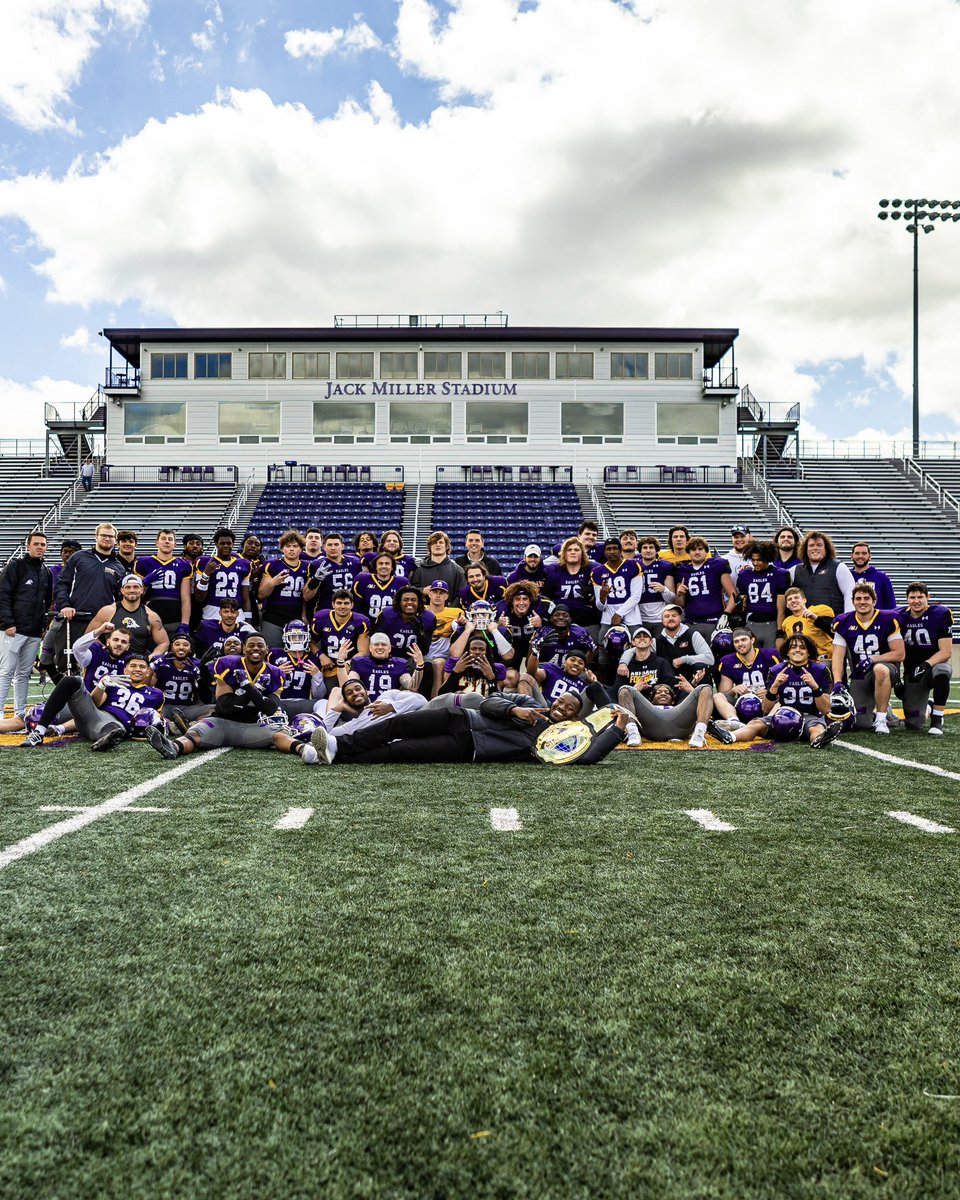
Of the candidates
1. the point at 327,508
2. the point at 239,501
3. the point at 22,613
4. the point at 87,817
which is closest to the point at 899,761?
the point at 87,817

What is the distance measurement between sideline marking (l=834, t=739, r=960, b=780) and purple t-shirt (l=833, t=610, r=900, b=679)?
3.63 ft

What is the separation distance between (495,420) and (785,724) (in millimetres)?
22724

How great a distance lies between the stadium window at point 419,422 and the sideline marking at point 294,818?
25118mm

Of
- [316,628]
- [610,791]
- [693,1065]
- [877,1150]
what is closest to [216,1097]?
[693,1065]

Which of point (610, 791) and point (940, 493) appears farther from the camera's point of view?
point (940, 493)

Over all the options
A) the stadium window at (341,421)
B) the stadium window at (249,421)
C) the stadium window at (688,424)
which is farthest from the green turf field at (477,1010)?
the stadium window at (249,421)

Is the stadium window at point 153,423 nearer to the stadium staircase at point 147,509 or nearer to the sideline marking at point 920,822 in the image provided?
the stadium staircase at point 147,509

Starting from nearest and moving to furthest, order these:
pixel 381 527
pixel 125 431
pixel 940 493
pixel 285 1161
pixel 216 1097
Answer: pixel 285 1161 < pixel 216 1097 < pixel 381 527 < pixel 940 493 < pixel 125 431

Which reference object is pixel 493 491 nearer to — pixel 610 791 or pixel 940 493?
pixel 940 493

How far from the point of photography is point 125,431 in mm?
29000

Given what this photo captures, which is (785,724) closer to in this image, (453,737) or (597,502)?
(453,737)

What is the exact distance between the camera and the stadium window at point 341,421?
1140 inches

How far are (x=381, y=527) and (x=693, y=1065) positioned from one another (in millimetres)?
23449

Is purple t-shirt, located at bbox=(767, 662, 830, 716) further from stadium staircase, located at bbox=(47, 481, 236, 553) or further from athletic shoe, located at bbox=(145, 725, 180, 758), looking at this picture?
stadium staircase, located at bbox=(47, 481, 236, 553)
